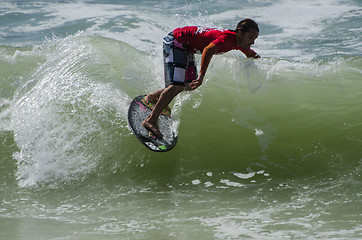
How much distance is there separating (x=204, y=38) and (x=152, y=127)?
108 centimetres

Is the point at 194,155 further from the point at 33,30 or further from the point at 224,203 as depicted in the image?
the point at 33,30

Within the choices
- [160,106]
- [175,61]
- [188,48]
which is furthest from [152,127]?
[188,48]

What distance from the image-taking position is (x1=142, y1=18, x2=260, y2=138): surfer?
4238mm

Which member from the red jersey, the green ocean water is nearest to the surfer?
the red jersey

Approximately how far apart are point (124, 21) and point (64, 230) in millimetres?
9319

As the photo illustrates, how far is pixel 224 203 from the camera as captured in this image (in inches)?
155

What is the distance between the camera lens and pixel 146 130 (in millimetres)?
4758

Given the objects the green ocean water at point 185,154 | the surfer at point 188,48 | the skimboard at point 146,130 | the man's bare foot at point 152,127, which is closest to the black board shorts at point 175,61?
the surfer at point 188,48

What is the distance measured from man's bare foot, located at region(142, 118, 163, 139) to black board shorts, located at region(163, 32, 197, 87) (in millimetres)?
481

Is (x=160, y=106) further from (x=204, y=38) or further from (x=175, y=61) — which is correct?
(x=204, y=38)

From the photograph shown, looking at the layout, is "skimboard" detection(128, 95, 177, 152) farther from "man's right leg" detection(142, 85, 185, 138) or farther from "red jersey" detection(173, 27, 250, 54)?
"red jersey" detection(173, 27, 250, 54)

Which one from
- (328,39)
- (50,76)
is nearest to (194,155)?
(50,76)

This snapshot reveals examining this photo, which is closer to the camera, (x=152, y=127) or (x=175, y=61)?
(x=175, y=61)

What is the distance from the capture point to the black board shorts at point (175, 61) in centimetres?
446
